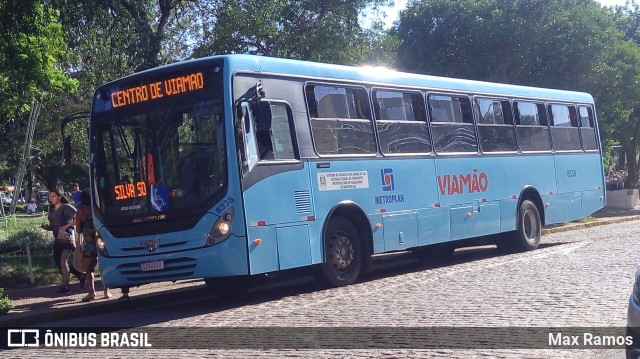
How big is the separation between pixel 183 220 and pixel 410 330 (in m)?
4.07

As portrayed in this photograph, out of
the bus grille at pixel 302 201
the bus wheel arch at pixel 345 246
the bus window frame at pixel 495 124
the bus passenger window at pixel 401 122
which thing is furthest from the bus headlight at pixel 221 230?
the bus window frame at pixel 495 124

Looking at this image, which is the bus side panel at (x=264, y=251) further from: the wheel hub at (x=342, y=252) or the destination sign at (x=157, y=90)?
the destination sign at (x=157, y=90)

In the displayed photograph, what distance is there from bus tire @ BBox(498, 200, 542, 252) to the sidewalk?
7.21 metres

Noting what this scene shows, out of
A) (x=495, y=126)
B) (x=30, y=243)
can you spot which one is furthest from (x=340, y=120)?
(x=30, y=243)

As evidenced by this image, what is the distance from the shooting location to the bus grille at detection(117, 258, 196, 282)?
1194 cm

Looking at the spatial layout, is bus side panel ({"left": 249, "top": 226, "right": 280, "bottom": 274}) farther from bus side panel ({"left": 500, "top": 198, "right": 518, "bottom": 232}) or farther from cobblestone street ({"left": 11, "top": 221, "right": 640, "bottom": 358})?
bus side panel ({"left": 500, "top": 198, "right": 518, "bottom": 232})

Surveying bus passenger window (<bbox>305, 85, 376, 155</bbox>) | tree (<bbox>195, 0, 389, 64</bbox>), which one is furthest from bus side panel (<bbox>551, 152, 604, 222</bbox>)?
bus passenger window (<bbox>305, 85, 376, 155</bbox>)

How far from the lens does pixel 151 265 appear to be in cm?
1221

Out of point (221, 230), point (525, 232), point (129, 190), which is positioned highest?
point (129, 190)

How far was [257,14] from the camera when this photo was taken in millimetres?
21438

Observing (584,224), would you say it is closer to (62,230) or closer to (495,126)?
(495,126)

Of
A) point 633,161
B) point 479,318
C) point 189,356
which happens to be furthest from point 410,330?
point 633,161

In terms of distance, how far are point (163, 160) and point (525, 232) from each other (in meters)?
9.93

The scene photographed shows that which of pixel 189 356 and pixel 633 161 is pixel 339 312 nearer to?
pixel 189 356
